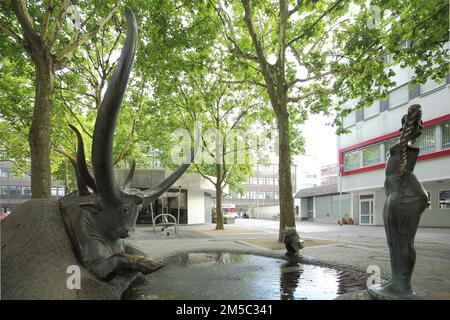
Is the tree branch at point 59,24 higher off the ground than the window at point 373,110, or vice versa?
the window at point 373,110

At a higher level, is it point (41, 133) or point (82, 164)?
point (41, 133)

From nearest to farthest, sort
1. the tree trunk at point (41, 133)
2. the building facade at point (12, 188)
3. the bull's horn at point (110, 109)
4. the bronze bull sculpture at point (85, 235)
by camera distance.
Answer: the bull's horn at point (110, 109)
the bronze bull sculpture at point (85, 235)
the tree trunk at point (41, 133)
the building facade at point (12, 188)

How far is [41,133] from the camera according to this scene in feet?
23.1

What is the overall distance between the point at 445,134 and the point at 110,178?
22.0 meters

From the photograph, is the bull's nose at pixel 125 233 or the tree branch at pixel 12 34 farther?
the tree branch at pixel 12 34

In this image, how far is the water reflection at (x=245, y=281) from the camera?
9.39 feet

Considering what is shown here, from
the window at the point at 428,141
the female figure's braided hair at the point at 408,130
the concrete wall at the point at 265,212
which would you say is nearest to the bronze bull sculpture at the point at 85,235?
the female figure's braided hair at the point at 408,130

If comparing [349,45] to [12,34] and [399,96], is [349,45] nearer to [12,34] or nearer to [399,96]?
[12,34]

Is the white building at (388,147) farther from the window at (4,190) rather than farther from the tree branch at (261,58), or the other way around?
the window at (4,190)

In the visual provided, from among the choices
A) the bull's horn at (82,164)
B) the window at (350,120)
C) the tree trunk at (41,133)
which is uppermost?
the window at (350,120)

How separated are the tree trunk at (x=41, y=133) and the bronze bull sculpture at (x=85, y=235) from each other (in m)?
4.80

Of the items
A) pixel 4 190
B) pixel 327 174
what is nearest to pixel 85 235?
pixel 4 190

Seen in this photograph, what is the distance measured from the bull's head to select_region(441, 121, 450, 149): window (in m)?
21.1

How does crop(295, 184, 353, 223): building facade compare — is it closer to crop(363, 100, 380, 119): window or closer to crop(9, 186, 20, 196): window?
crop(363, 100, 380, 119): window
